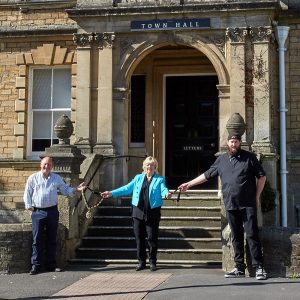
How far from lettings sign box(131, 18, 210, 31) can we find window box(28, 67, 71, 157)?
8.10 feet

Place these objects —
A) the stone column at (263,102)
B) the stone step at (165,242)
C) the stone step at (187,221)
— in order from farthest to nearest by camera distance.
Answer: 1. the stone column at (263,102)
2. the stone step at (187,221)
3. the stone step at (165,242)

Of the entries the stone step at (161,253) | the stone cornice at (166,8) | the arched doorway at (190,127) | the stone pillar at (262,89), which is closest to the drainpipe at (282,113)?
the stone cornice at (166,8)

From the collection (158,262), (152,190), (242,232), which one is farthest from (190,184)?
(158,262)

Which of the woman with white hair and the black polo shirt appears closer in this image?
the black polo shirt

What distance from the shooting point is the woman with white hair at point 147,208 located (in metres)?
9.45

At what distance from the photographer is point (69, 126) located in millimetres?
11102

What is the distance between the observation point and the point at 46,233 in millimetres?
9625

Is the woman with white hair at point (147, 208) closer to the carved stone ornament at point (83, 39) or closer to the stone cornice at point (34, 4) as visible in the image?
the carved stone ornament at point (83, 39)

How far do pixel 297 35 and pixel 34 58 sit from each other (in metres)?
6.18

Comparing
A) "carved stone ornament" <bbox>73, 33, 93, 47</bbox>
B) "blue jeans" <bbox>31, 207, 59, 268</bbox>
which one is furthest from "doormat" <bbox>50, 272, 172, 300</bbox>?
"carved stone ornament" <bbox>73, 33, 93, 47</bbox>

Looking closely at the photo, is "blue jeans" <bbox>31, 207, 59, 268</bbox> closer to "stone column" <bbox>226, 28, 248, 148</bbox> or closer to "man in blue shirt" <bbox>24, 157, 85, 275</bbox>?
"man in blue shirt" <bbox>24, 157, 85, 275</bbox>

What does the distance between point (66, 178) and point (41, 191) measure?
4.17 ft

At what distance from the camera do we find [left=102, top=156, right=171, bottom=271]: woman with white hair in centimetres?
945

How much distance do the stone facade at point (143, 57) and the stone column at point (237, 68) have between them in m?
0.02
